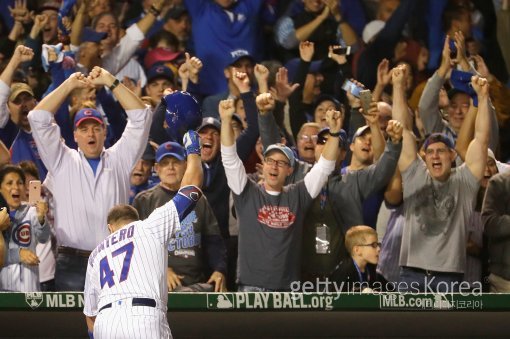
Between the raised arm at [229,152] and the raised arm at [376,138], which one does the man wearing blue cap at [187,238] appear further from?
the raised arm at [376,138]

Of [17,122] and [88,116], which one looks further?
[17,122]

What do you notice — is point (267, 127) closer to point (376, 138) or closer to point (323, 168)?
point (323, 168)

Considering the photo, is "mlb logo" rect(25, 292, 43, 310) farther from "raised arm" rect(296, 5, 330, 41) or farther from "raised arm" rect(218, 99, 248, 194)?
"raised arm" rect(296, 5, 330, 41)

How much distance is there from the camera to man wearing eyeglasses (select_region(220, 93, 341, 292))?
7.73 metres

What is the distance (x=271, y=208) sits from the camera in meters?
7.84

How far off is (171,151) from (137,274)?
2.14m

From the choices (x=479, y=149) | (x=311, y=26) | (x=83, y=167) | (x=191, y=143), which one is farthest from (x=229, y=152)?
(x=311, y=26)

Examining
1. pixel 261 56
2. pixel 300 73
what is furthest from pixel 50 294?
pixel 261 56

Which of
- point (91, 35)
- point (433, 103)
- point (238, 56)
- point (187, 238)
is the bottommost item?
point (187, 238)

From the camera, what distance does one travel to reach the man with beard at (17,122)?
848 cm

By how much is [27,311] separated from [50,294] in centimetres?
19

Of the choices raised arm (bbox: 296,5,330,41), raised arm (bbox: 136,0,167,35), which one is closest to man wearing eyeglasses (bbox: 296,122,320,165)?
raised arm (bbox: 296,5,330,41)

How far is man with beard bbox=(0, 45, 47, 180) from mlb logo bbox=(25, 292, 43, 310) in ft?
6.03

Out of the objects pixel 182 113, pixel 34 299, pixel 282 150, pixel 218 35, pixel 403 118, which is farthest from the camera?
pixel 218 35
